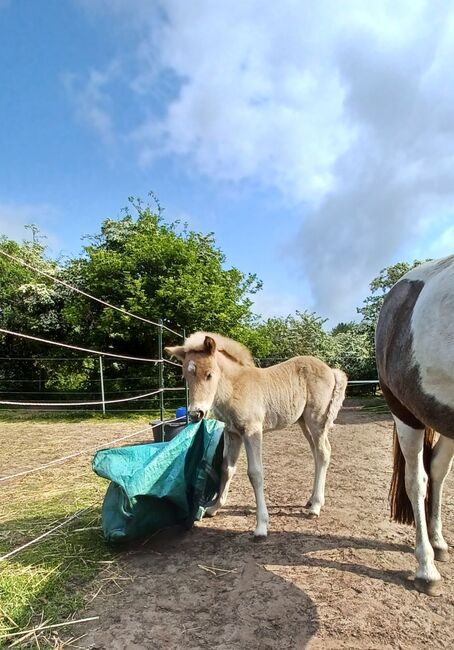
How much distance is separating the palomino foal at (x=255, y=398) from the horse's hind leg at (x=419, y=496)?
115cm

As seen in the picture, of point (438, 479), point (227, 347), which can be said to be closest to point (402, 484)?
point (438, 479)

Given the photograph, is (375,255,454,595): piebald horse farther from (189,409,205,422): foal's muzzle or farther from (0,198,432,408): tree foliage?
(0,198,432,408): tree foliage

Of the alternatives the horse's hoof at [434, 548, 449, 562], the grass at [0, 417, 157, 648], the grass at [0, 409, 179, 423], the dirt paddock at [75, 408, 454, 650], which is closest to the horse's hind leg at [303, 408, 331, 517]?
the dirt paddock at [75, 408, 454, 650]

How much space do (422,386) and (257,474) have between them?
1833 mm

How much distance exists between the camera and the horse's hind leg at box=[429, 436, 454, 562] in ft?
9.81

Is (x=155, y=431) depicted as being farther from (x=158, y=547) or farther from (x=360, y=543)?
(x=360, y=543)

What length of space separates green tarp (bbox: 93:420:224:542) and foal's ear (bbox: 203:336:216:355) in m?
0.65

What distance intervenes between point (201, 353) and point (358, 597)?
201cm

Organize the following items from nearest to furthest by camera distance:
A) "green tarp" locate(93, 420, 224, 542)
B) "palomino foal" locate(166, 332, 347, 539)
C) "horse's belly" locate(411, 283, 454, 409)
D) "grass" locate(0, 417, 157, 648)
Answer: "horse's belly" locate(411, 283, 454, 409)
"grass" locate(0, 417, 157, 648)
"green tarp" locate(93, 420, 224, 542)
"palomino foal" locate(166, 332, 347, 539)

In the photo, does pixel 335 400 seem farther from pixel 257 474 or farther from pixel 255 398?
pixel 257 474

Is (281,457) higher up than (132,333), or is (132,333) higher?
(132,333)

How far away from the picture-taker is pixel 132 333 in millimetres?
11391

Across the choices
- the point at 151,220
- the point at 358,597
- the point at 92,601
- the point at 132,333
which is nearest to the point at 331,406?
the point at 358,597

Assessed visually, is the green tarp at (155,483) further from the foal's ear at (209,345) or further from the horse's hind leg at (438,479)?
the horse's hind leg at (438,479)
